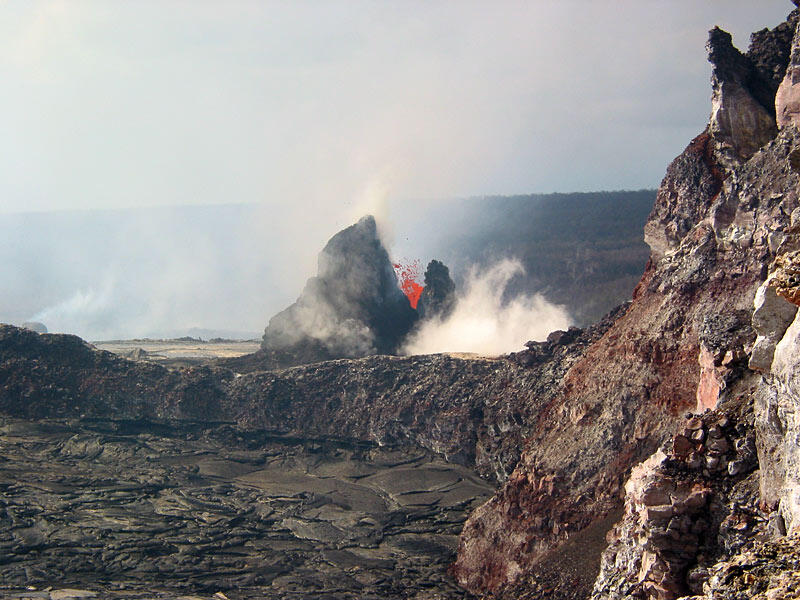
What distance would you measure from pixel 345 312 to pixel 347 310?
0.23 meters

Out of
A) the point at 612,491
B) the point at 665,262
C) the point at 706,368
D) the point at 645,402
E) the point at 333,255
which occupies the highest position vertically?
the point at 333,255

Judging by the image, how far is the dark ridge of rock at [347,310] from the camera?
6919 centimetres

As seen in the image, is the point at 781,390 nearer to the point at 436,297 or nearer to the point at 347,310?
the point at 347,310

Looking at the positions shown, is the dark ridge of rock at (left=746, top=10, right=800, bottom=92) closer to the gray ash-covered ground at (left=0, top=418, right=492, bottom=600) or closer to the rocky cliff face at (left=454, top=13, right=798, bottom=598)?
the rocky cliff face at (left=454, top=13, right=798, bottom=598)

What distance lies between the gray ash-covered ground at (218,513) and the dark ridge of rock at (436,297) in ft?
78.2

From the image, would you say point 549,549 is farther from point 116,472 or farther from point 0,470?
point 0,470

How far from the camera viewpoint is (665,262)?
34438 millimetres

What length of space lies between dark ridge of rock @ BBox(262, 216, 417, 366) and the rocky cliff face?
34.6 m

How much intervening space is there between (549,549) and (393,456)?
20899mm

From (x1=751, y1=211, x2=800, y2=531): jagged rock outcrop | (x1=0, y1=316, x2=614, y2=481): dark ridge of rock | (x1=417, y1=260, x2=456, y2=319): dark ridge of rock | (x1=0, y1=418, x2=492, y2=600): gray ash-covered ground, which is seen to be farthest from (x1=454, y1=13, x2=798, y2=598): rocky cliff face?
(x1=417, y1=260, x2=456, y2=319): dark ridge of rock

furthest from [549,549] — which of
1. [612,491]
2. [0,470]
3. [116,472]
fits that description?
[0,470]

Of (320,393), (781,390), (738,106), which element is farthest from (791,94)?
(320,393)

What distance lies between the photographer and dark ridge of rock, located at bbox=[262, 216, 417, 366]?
6919 centimetres

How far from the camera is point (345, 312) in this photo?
2790 inches
